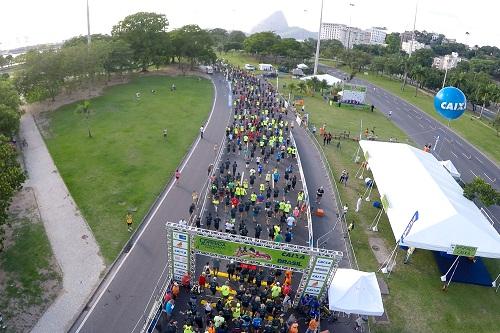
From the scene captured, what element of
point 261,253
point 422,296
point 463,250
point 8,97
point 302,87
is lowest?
point 422,296

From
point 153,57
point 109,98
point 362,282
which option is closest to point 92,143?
point 109,98

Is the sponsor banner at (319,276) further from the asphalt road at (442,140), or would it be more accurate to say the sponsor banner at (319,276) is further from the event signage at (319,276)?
the asphalt road at (442,140)

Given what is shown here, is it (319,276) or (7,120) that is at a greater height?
(7,120)

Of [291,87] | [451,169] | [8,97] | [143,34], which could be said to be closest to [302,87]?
[291,87]

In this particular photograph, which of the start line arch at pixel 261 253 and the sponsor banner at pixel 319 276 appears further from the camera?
the sponsor banner at pixel 319 276

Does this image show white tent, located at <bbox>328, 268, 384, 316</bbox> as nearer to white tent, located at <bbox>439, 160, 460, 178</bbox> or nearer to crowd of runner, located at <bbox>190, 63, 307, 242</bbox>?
crowd of runner, located at <bbox>190, 63, 307, 242</bbox>

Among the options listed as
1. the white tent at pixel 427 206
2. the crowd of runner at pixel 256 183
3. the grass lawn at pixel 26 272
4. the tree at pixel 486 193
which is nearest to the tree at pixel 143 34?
the crowd of runner at pixel 256 183

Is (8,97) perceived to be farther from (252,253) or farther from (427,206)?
(427,206)
